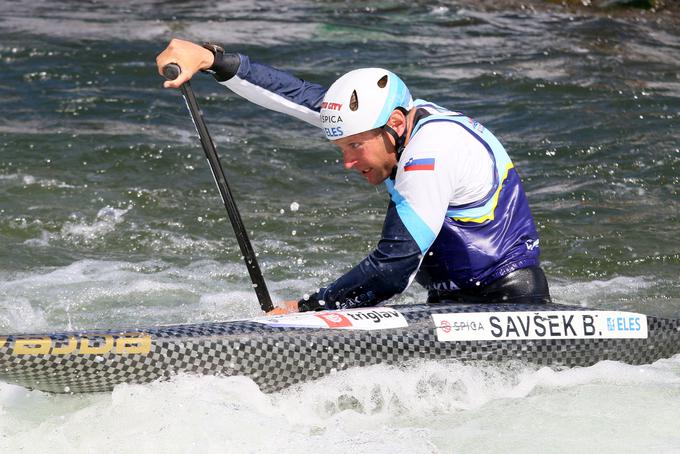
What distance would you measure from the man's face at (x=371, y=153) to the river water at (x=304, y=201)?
0.93m

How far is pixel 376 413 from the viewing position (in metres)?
4.78

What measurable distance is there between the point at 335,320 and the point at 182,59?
1.42 m

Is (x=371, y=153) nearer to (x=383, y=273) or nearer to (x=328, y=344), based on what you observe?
(x=383, y=273)

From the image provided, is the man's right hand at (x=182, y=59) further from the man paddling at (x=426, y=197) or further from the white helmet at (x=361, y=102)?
the white helmet at (x=361, y=102)

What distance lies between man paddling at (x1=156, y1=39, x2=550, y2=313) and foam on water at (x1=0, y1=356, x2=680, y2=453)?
1.30ft

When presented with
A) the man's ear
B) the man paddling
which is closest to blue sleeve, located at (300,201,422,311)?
the man paddling

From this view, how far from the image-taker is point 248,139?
9898 millimetres

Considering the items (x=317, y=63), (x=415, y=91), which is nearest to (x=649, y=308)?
(x=415, y=91)

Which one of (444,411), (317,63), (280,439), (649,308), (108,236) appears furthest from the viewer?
(317,63)

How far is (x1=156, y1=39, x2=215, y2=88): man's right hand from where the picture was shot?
5.00m

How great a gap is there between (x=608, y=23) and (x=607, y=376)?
10.6 meters

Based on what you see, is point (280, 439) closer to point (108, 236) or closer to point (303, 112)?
point (303, 112)

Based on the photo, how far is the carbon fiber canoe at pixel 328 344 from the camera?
4.41 metres

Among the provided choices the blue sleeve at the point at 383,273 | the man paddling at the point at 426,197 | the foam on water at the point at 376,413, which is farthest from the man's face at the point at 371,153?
the foam on water at the point at 376,413
